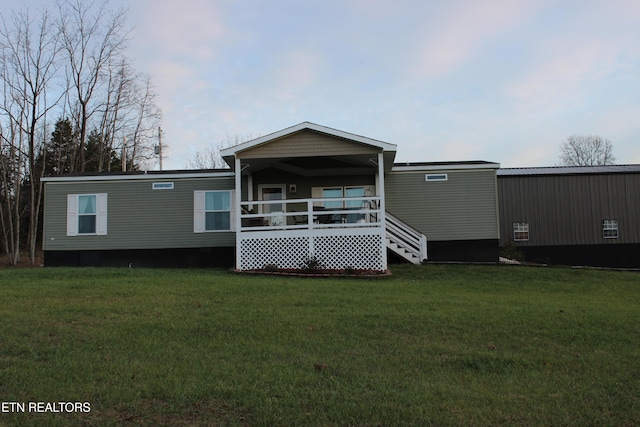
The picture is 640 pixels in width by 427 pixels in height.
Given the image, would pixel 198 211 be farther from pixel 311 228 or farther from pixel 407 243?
pixel 407 243

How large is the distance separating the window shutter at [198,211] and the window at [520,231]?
11288 millimetres

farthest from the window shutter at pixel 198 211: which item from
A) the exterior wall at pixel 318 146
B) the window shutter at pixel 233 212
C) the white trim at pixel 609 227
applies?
the white trim at pixel 609 227

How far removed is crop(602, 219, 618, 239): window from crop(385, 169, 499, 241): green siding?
6.28 m

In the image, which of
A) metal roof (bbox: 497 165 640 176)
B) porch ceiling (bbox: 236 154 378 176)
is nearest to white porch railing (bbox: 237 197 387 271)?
porch ceiling (bbox: 236 154 378 176)

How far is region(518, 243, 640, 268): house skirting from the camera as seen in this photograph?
18.1m

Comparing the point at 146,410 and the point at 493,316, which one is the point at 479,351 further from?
the point at 146,410

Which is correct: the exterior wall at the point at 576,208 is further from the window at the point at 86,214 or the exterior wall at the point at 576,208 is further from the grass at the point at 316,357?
the window at the point at 86,214

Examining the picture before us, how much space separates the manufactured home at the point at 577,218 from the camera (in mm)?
18172

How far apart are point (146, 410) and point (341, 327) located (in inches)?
110

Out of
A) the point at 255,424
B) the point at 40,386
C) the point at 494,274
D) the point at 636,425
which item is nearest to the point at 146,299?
the point at 40,386

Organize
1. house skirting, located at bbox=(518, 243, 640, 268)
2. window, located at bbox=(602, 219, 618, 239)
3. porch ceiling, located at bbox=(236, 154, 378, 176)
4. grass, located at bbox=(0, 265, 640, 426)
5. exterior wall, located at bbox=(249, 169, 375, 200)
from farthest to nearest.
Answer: window, located at bbox=(602, 219, 618, 239) < house skirting, located at bbox=(518, 243, 640, 268) < exterior wall, located at bbox=(249, 169, 375, 200) < porch ceiling, located at bbox=(236, 154, 378, 176) < grass, located at bbox=(0, 265, 640, 426)

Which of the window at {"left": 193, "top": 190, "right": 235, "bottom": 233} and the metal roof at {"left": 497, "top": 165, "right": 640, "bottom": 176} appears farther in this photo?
the metal roof at {"left": 497, "top": 165, "right": 640, "bottom": 176}

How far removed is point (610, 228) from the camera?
18.3m

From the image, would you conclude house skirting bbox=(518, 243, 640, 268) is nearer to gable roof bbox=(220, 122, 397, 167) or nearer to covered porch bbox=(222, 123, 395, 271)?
covered porch bbox=(222, 123, 395, 271)
